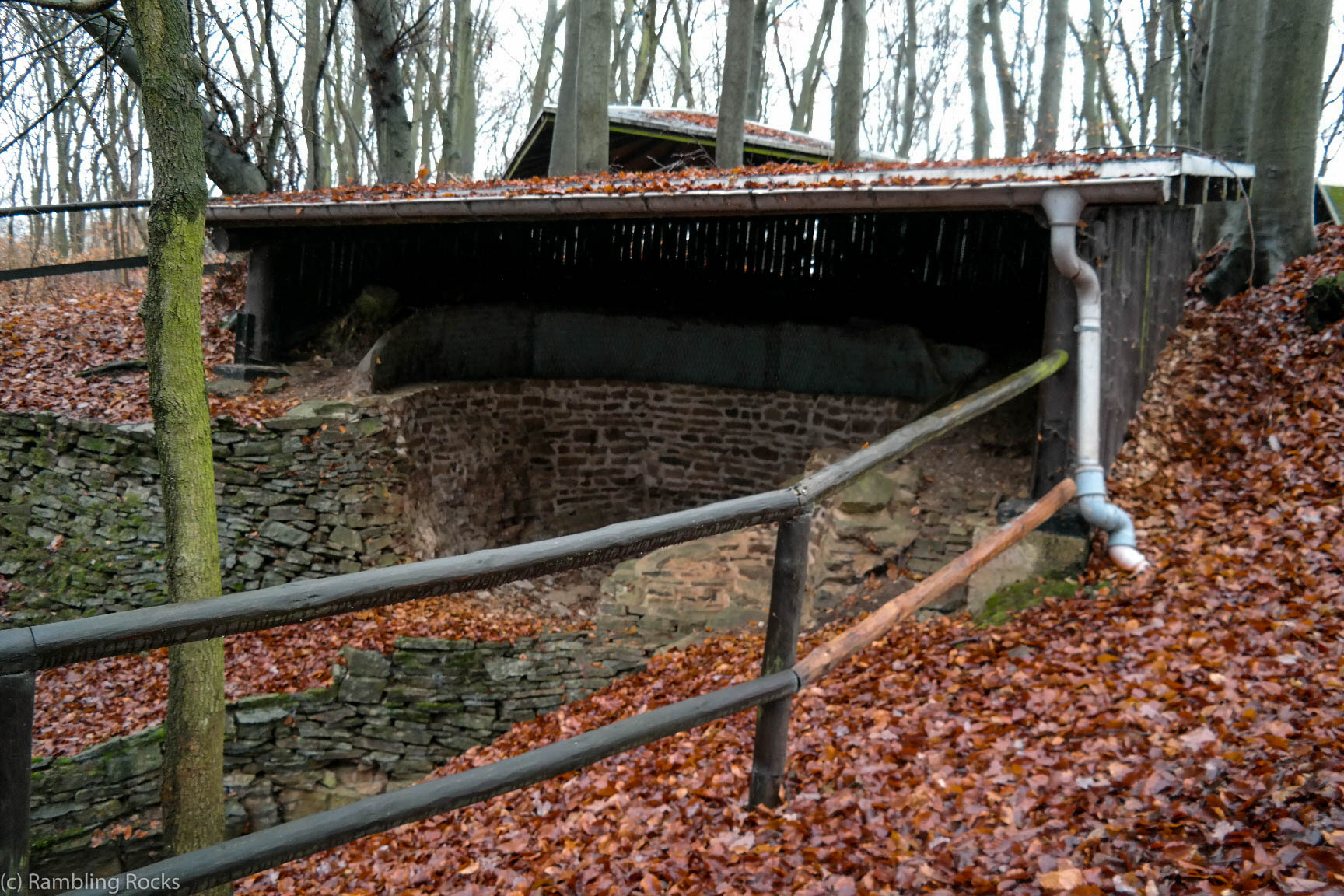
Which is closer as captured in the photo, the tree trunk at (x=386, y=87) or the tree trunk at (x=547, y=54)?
the tree trunk at (x=386, y=87)

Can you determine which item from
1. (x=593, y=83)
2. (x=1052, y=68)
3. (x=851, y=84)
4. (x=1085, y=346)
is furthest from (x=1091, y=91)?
(x=1085, y=346)

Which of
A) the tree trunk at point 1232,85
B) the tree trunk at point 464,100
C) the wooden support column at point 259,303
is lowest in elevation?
the wooden support column at point 259,303

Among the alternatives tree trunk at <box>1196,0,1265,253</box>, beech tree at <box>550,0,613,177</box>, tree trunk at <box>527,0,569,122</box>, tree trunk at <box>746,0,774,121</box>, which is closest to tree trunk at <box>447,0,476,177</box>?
tree trunk at <box>527,0,569,122</box>

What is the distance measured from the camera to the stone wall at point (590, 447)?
29.3ft

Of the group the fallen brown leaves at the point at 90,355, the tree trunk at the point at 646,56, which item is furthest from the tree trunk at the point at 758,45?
the fallen brown leaves at the point at 90,355

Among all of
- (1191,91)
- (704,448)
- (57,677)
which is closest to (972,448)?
(704,448)

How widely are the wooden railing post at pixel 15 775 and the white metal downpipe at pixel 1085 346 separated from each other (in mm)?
4636

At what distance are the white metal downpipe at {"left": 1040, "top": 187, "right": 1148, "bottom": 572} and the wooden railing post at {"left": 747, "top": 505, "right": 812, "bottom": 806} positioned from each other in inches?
104

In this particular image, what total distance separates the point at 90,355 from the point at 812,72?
1709 cm

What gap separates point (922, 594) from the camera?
3.81 m

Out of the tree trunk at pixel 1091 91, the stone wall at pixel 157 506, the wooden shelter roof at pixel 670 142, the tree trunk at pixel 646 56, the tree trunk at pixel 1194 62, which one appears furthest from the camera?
the tree trunk at pixel 1091 91

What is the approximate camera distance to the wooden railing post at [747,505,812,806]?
292 centimetres

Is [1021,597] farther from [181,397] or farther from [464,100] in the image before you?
[464,100]

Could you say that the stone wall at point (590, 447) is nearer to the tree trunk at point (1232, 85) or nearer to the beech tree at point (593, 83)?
the beech tree at point (593, 83)
